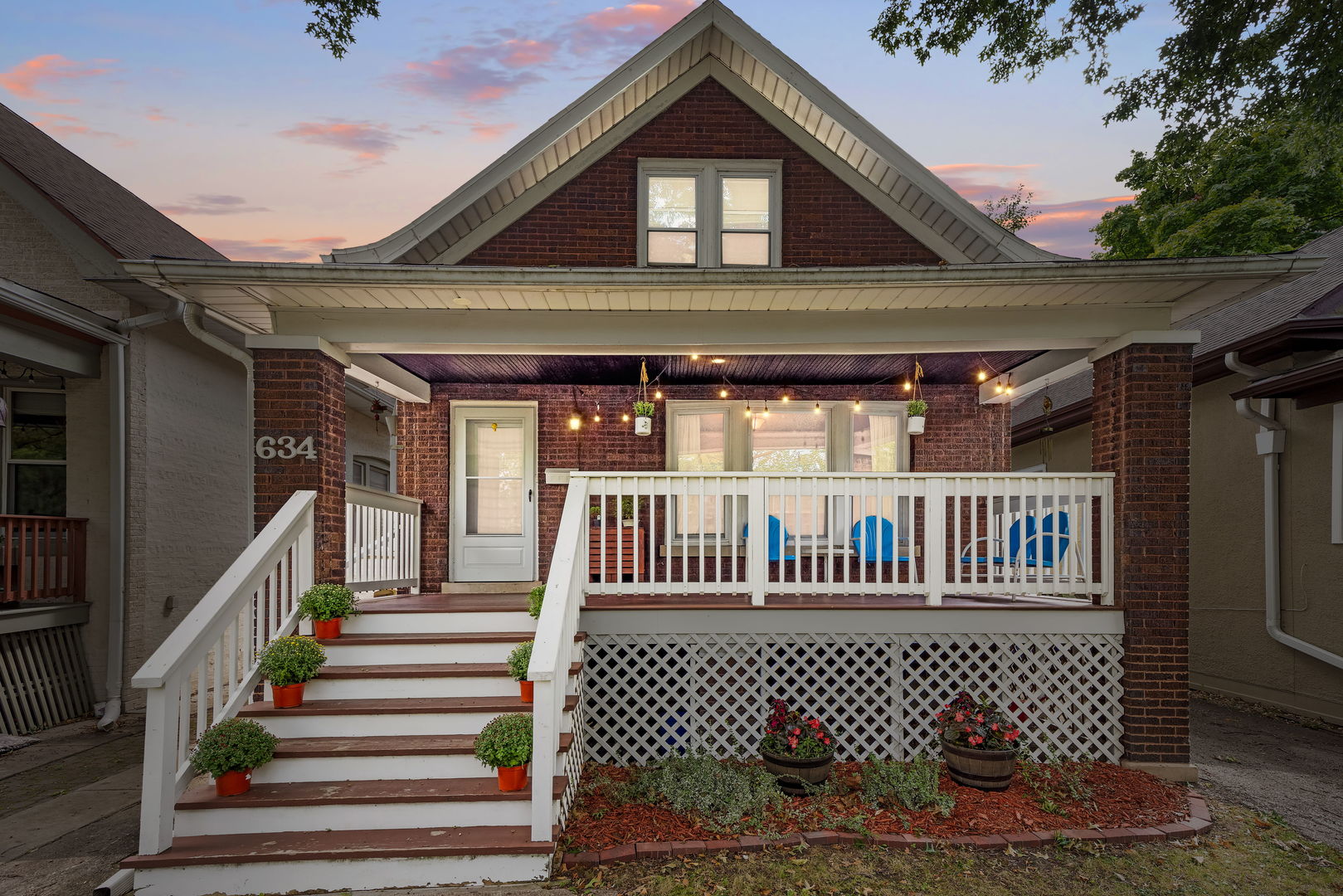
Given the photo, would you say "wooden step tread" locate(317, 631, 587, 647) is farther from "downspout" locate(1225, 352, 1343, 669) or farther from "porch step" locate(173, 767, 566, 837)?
"downspout" locate(1225, 352, 1343, 669)

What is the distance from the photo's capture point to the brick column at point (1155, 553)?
5.58 meters

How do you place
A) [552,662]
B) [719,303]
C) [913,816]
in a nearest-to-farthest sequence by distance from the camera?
1. [552,662]
2. [913,816]
3. [719,303]

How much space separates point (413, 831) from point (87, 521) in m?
6.24

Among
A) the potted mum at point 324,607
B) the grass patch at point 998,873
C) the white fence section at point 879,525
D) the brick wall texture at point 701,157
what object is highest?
the brick wall texture at point 701,157

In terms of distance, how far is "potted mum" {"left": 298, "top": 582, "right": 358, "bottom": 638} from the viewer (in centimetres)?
534

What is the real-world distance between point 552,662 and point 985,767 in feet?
11.0

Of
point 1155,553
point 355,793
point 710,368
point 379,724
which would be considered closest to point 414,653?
point 379,724

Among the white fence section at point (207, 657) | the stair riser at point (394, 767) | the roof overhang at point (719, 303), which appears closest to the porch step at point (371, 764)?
the stair riser at point (394, 767)

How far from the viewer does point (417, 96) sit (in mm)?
13773

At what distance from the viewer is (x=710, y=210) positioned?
7727mm

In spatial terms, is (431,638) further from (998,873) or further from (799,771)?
(998,873)

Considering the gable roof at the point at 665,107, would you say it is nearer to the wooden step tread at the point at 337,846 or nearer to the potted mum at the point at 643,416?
the potted mum at the point at 643,416

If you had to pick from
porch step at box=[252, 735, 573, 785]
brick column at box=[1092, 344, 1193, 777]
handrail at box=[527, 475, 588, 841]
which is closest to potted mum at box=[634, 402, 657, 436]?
handrail at box=[527, 475, 588, 841]

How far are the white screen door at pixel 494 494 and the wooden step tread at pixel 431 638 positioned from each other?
3.26m
